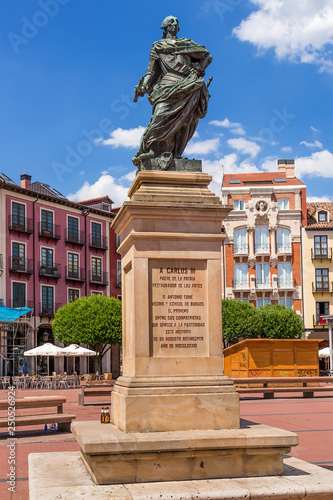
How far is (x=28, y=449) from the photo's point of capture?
11.5 meters

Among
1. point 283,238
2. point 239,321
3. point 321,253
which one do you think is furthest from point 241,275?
point 239,321

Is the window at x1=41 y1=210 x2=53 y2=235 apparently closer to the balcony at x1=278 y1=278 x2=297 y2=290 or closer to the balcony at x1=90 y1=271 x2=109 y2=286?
the balcony at x1=90 y1=271 x2=109 y2=286

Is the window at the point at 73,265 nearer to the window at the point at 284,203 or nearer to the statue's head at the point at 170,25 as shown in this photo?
the window at the point at 284,203

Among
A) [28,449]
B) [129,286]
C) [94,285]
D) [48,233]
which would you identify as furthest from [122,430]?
[94,285]

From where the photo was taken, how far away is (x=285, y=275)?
59.0 metres

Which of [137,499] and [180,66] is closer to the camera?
[137,499]

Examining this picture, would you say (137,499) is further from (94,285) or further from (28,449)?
(94,285)

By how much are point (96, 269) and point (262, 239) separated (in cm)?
1531

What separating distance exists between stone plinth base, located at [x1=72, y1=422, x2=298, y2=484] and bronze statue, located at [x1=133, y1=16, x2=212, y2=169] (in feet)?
11.7

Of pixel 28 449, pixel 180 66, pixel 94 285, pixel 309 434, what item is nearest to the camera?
pixel 180 66

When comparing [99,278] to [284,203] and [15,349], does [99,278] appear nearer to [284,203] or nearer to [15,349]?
[15,349]

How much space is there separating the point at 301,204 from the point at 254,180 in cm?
503

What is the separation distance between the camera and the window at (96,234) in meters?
55.2

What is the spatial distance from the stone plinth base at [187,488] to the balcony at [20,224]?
41.4 m
